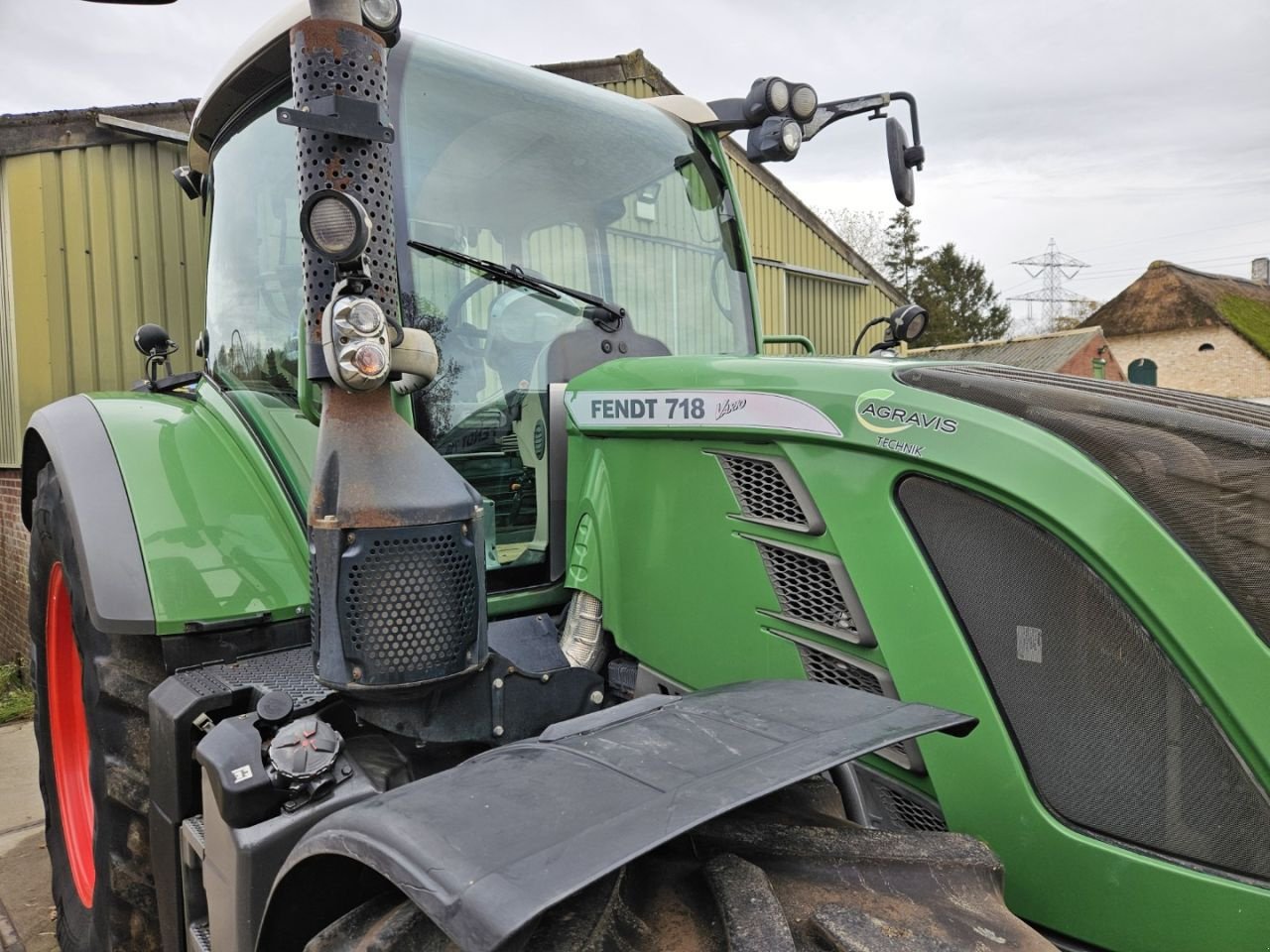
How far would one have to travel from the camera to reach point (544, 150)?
8.05 ft

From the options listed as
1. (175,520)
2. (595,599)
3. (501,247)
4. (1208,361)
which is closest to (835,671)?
(595,599)

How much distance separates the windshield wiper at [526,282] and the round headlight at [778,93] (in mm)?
779

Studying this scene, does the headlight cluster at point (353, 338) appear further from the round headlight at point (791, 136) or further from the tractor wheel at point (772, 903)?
the round headlight at point (791, 136)

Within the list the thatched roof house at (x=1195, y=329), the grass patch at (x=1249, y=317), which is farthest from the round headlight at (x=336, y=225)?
the grass patch at (x=1249, y=317)

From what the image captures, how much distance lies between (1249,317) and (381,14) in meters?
27.6

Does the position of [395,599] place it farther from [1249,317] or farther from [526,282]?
[1249,317]

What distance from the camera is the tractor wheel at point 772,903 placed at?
1187mm

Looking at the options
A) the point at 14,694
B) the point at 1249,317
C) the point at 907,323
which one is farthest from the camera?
the point at 1249,317

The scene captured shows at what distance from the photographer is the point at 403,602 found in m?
1.65

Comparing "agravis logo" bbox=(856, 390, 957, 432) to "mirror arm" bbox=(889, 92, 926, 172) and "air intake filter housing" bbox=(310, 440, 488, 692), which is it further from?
"mirror arm" bbox=(889, 92, 926, 172)

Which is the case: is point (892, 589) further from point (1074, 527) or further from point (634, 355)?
point (634, 355)

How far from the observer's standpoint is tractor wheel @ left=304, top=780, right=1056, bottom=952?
1187mm

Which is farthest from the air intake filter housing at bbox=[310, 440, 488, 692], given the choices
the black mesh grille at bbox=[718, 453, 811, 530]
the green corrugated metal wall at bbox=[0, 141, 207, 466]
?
the green corrugated metal wall at bbox=[0, 141, 207, 466]

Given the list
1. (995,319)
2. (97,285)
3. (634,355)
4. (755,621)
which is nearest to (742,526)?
(755,621)
